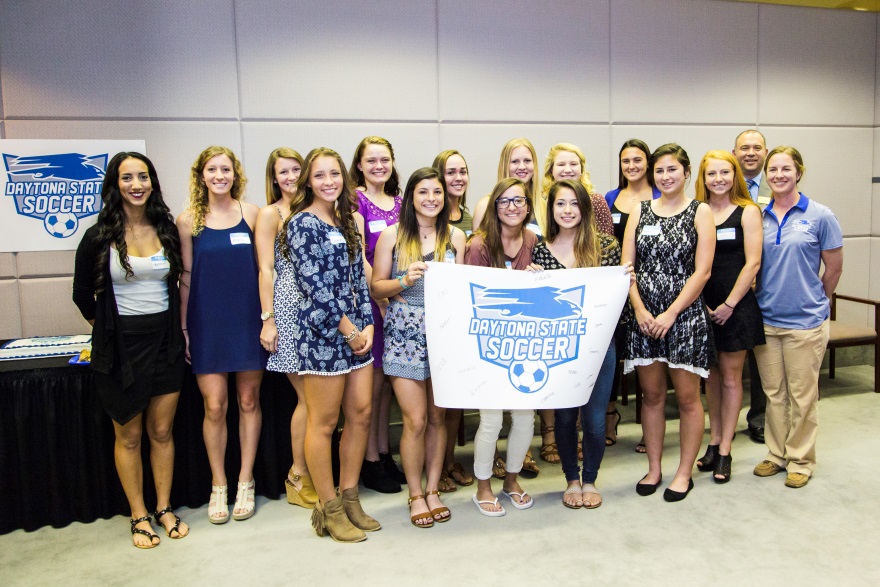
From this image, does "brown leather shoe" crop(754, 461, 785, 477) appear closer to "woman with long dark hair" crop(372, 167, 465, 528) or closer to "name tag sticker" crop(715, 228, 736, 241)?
"name tag sticker" crop(715, 228, 736, 241)

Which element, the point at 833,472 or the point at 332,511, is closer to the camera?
the point at 332,511

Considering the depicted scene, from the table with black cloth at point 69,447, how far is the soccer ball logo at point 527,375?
3.68 feet

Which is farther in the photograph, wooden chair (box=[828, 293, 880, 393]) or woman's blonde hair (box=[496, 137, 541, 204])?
wooden chair (box=[828, 293, 880, 393])

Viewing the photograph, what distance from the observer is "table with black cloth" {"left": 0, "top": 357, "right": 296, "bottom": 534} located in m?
2.99

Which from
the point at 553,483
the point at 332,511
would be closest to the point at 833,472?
the point at 553,483

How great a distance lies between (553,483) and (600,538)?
610mm

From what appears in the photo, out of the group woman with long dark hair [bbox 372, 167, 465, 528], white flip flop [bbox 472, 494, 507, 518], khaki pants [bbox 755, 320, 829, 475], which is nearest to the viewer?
woman with long dark hair [bbox 372, 167, 465, 528]

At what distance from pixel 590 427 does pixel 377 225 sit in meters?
1.35

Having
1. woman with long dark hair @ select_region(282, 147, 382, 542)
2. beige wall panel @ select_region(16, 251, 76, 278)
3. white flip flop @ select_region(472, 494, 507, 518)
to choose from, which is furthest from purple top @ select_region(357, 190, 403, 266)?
beige wall panel @ select_region(16, 251, 76, 278)

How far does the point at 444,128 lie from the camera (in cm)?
449

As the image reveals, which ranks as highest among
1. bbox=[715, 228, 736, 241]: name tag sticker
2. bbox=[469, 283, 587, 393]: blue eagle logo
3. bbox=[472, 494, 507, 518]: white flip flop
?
bbox=[715, 228, 736, 241]: name tag sticker

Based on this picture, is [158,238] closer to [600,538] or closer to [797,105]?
[600,538]

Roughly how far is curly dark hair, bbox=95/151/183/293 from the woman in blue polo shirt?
271 cm

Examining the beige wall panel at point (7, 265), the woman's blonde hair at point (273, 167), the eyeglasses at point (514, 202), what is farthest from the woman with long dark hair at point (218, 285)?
the beige wall panel at point (7, 265)
